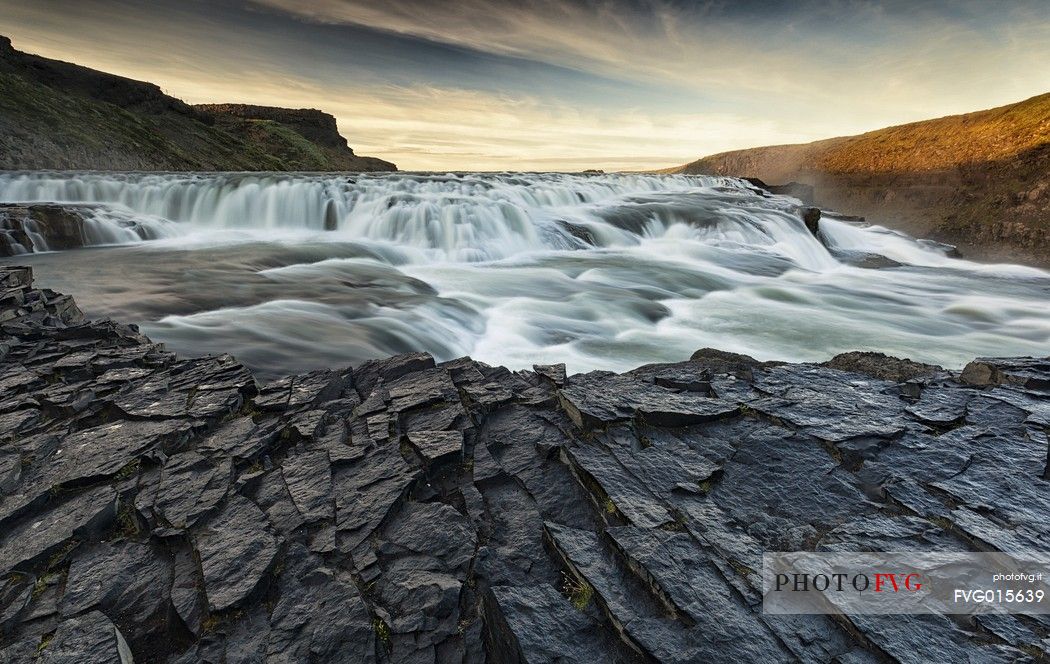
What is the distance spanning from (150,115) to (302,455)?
3918 inches

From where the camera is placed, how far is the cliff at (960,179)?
82.4ft

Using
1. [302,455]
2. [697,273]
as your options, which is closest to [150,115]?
[697,273]

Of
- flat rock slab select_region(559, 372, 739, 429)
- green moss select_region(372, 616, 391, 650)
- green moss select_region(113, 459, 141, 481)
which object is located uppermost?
flat rock slab select_region(559, 372, 739, 429)

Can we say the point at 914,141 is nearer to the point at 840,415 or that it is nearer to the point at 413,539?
the point at 840,415

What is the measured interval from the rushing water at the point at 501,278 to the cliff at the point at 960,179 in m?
3.68

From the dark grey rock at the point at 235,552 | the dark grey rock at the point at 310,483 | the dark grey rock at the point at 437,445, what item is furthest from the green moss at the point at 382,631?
the dark grey rock at the point at 437,445

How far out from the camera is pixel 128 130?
5938 centimetres

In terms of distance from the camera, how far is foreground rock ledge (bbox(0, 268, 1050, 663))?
235 cm

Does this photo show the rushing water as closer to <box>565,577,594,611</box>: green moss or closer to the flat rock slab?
the flat rock slab

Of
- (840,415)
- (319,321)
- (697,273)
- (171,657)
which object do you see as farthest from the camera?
(697,273)

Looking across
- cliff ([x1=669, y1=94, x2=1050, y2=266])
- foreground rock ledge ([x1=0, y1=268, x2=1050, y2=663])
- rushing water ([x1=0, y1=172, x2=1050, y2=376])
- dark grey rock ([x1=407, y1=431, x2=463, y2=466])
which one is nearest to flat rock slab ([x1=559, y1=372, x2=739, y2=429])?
foreground rock ledge ([x1=0, y1=268, x2=1050, y2=663])

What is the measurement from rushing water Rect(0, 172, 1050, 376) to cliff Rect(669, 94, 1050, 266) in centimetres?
368

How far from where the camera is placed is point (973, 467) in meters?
3.49

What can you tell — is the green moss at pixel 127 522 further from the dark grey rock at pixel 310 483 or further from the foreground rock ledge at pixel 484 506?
the dark grey rock at pixel 310 483
